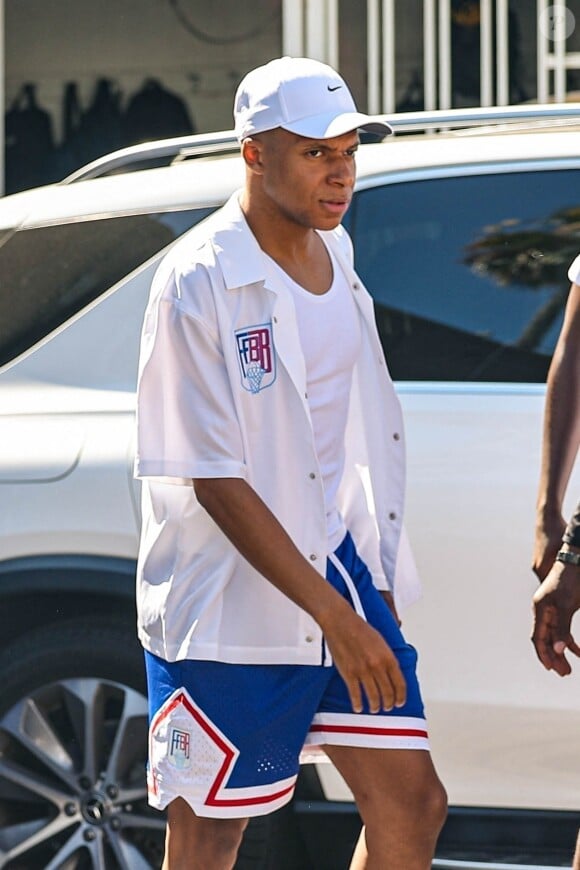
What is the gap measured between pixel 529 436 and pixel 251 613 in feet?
3.15

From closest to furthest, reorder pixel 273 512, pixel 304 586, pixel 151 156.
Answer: pixel 304 586 < pixel 273 512 < pixel 151 156

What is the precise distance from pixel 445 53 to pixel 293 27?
32.0 inches

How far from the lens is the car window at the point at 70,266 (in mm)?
3883

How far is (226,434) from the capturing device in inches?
112

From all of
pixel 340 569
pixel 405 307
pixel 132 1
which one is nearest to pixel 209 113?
pixel 132 1

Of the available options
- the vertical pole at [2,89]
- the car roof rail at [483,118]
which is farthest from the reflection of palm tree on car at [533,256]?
the vertical pole at [2,89]

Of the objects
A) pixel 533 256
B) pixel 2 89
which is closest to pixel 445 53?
pixel 2 89

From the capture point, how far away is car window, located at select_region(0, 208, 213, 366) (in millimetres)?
3883

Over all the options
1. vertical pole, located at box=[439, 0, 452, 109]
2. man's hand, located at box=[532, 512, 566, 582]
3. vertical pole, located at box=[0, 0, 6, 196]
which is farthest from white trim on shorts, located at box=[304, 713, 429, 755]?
vertical pole, located at box=[0, 0, 6, 196]

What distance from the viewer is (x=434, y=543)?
3.62 meters

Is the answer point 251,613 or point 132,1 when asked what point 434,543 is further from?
point 132,1

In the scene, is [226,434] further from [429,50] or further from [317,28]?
[317,28]

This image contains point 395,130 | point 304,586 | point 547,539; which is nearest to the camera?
point 304,586

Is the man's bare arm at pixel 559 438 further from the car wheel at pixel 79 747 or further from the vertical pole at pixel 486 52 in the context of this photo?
the vertical pole at pixel 486 52
